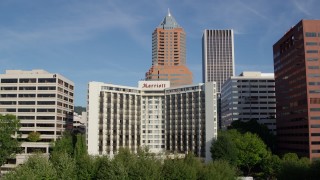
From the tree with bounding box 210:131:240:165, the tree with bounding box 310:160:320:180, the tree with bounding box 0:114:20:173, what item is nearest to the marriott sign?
the tree with bounding box 210:131:240:165

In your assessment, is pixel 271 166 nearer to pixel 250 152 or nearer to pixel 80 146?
pixel 250 152

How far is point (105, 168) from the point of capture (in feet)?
305

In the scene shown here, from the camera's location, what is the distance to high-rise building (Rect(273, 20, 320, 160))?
138812mm

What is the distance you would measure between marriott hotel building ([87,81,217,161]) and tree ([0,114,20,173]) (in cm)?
2961

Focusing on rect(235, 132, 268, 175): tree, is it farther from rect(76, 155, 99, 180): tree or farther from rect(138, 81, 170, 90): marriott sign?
rect(76, 155, 99, 180): tree

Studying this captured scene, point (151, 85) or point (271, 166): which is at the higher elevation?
point (151, 85)

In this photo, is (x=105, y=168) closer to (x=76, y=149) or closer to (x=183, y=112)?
(x=76, y=149)

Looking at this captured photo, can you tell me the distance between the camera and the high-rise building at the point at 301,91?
139 metres

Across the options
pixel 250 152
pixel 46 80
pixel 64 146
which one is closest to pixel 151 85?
pixel 46 80

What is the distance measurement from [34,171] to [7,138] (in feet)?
174

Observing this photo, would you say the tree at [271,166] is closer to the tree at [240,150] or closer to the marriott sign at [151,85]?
the tree at [240,150]

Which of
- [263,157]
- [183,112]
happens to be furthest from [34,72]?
[263,157]

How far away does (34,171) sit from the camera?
8838cm

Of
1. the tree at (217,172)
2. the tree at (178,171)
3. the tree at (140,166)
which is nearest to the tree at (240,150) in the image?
the tree at (217,172)
